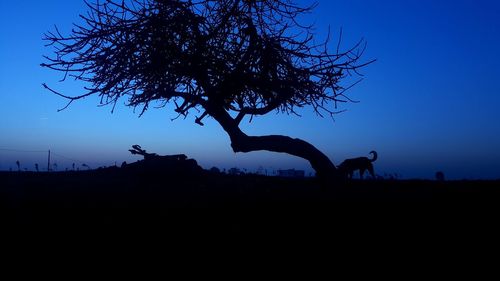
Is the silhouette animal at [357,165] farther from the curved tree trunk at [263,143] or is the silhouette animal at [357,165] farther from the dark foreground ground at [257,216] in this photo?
the dark foreground ground at [257,216]

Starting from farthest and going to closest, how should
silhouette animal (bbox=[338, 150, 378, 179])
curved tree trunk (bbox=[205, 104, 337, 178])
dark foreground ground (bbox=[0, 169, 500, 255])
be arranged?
silhouette animal (bbox=[338, 150, 378, 179]), curved tree trunk (bbox=[205, 104, 337, 178]), dark foreground ground (bbox=[0, 169, 500, 255])

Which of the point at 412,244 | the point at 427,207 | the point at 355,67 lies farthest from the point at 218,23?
the point at 412,244

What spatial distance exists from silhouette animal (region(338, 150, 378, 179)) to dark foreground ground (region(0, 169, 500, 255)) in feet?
11.4

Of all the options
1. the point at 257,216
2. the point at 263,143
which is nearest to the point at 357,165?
the point at 263,143

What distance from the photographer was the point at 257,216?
471 cm

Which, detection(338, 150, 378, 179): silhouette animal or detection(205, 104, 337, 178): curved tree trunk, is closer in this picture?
detection(205, 104, 337, 178): curved tree trunk

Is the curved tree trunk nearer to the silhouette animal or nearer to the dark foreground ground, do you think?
the dark foreground ground

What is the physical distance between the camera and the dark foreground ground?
3889 mm

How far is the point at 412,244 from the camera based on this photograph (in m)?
3.70

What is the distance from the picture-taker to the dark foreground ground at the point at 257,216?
3.89 meters

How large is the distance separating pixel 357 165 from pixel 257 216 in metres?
6.86

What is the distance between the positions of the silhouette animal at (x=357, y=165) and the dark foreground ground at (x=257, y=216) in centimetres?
347

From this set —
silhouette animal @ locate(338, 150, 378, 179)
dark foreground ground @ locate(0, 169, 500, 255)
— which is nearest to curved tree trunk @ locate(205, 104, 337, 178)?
dark foreground ground @ locate(0, 169, 500, 255)

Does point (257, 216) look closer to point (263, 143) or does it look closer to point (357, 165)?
point (263, 143)
